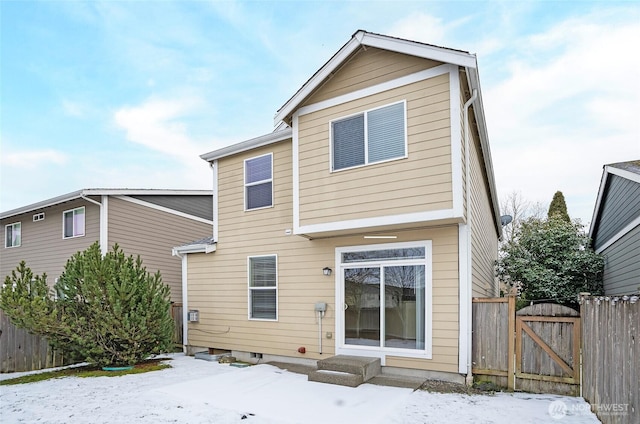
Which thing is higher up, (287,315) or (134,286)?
(134,286)

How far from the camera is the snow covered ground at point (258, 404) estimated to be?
4.86 metres

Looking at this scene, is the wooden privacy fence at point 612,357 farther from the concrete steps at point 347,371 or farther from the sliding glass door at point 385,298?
the concrete steps at point 347,371

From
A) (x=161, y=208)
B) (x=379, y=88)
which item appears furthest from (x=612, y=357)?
(x=161, y=208)

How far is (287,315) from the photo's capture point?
329 inches

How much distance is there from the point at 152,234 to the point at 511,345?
1166 centimetres

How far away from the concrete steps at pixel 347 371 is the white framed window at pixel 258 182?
12.4 ft

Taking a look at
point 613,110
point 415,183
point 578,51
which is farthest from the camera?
point 613,110

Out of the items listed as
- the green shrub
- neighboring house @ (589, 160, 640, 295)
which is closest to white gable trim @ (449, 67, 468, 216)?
neighboring house @ (589, 160, 640, 295)

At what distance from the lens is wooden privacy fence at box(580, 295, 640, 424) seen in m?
3.37

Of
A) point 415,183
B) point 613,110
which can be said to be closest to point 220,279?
point 415,183

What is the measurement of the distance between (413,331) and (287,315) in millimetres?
2827

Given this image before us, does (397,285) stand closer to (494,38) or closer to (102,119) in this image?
(494,38)

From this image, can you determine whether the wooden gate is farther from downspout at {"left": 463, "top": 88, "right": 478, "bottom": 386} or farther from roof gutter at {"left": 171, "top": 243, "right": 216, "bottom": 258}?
roof gutter at {"left": 171, "top": 243, "right": 216, "bottom": 258}

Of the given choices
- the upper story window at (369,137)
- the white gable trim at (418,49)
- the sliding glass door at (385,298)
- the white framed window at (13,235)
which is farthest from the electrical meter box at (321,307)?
the white framed window at (13,235)
